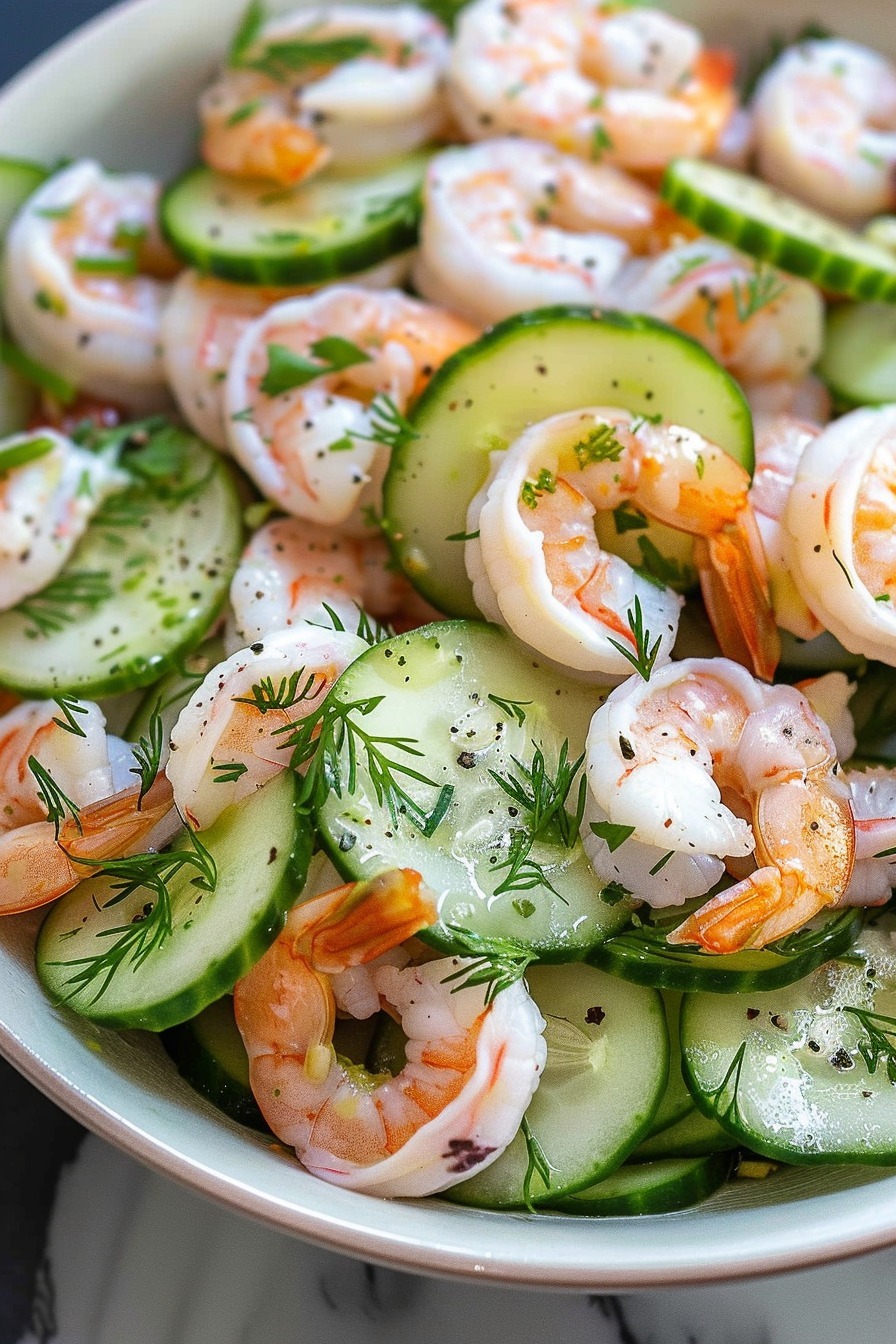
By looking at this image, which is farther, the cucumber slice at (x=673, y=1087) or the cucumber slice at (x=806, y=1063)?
the cucumber slice at (x=673, y=1087)

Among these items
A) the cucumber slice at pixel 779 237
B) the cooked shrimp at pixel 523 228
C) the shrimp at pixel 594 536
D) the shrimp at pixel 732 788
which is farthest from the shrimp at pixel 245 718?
the cucumber slice at pixel 779 237

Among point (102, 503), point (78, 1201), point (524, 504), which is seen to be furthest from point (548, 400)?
point (78, 1201)

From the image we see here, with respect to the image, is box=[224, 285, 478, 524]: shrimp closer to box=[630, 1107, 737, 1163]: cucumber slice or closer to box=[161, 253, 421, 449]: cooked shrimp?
box=[161, 253, 421, 449]: cooked shrimp

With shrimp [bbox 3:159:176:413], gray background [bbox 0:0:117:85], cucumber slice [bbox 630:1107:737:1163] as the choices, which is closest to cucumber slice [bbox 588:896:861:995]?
cucumber slice [bbox 630:1107:737:1163]

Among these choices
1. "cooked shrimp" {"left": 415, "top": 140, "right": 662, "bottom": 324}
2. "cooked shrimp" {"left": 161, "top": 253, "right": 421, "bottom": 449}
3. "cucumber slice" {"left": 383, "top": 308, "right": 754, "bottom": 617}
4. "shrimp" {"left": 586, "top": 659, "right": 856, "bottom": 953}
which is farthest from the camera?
"cooked shrimp" {"left": 161, "top": 253, "right": 421, "bottom": 449}

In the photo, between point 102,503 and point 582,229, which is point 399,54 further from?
point 102,503

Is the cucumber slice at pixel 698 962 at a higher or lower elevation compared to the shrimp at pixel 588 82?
lower

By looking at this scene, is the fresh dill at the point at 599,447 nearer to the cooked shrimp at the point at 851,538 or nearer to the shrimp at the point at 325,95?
the cooked shrimp at the point at 851,538
